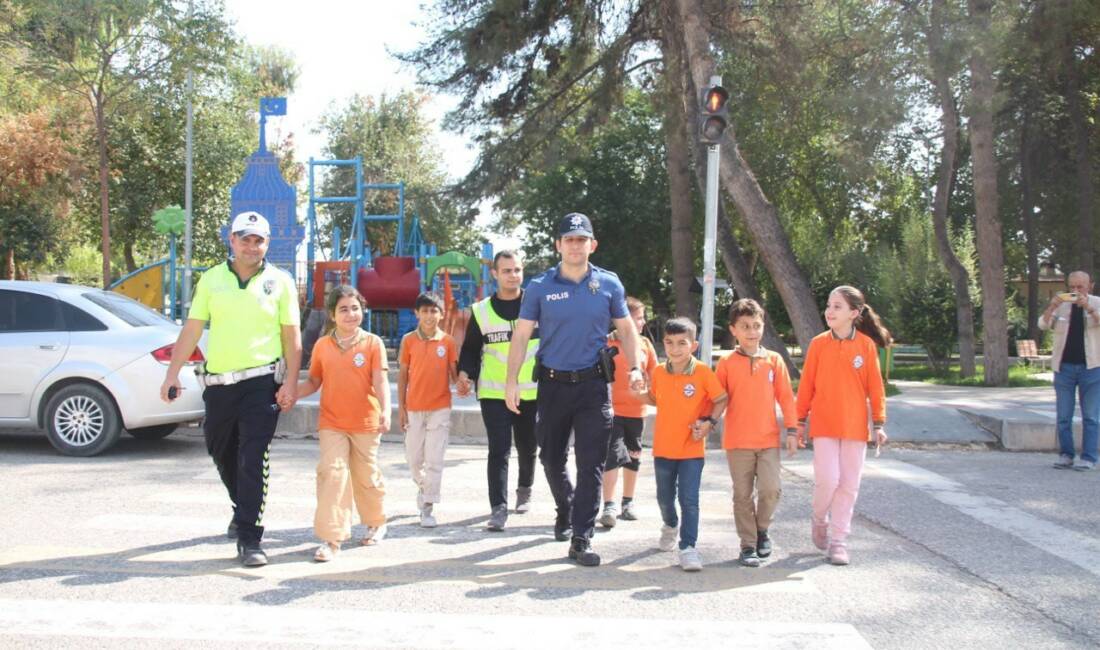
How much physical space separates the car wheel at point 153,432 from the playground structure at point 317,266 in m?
4.56

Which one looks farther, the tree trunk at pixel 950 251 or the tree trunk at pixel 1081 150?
the tree trunk at pixel 1081 150

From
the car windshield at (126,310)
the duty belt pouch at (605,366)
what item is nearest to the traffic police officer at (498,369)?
the duty belt pouch at (605,366)

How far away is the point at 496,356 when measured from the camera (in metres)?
6.59

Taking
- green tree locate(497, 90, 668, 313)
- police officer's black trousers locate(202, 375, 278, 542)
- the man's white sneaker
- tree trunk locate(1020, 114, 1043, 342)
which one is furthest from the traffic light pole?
green tree locate(497, 90, 668, 313)

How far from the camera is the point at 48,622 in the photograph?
14.3 feet

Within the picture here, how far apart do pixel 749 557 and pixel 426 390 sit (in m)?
2.45

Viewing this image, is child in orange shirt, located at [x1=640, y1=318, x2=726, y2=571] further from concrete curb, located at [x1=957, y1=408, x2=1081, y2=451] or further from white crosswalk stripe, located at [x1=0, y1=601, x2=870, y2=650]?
concrete curb, located at [x1=957, y1=408, x2=1081, y2=451]

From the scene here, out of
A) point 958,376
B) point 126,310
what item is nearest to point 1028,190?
point 958,376

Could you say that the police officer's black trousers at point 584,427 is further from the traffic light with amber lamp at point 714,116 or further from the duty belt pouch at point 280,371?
the traffic light with amber lamp at point 714,116

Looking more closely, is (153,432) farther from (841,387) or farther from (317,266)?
(317,266)

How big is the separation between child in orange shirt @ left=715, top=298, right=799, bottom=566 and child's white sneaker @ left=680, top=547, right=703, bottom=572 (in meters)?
0.33

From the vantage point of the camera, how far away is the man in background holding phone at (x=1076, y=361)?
9.17 meters

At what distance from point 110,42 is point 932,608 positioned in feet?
55.8

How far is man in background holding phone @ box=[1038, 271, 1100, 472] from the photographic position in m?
9.17
